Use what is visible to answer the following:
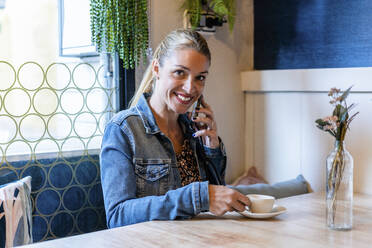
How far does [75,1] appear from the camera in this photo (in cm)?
232

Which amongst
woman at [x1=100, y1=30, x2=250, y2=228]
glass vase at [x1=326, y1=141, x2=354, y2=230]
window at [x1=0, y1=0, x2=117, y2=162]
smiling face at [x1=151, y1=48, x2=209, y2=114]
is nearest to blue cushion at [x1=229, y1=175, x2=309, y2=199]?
woman at [x1=100, y1=30, x2=250, y2=228]

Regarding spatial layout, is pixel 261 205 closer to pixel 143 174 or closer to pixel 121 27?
pixel 143 174

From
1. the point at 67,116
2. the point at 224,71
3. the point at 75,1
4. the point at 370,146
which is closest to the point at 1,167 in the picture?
the point at 67,116

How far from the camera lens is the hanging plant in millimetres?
2242

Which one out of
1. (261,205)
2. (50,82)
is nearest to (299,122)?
(261,205)

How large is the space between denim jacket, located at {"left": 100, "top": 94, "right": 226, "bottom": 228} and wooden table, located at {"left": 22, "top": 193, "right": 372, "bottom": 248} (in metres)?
0.07

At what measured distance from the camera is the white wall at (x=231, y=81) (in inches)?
113

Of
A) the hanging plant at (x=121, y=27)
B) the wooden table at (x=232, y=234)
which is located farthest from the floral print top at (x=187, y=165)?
the hanging plant at (x=121, y=27)

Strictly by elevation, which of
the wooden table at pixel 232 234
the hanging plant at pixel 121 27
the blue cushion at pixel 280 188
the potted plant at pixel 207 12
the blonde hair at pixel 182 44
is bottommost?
the blue cushion at pixel 280 188

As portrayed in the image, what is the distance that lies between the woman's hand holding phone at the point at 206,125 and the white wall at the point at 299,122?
76 cm

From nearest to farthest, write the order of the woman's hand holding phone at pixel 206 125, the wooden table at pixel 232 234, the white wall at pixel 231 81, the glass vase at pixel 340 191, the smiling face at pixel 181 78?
the wooden table at pixel 232 234
the glass vase at pixel 340 191
the smiling face at pixel 181 78
the woman's hand holding phone at pixel 206 125
the white wall at pixel 231 81

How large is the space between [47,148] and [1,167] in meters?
0.23

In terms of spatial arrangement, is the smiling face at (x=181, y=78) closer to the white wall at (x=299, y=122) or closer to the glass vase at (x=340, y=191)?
the glass vase at (x=340, y=191)

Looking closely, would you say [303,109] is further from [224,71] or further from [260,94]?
[224,71]
